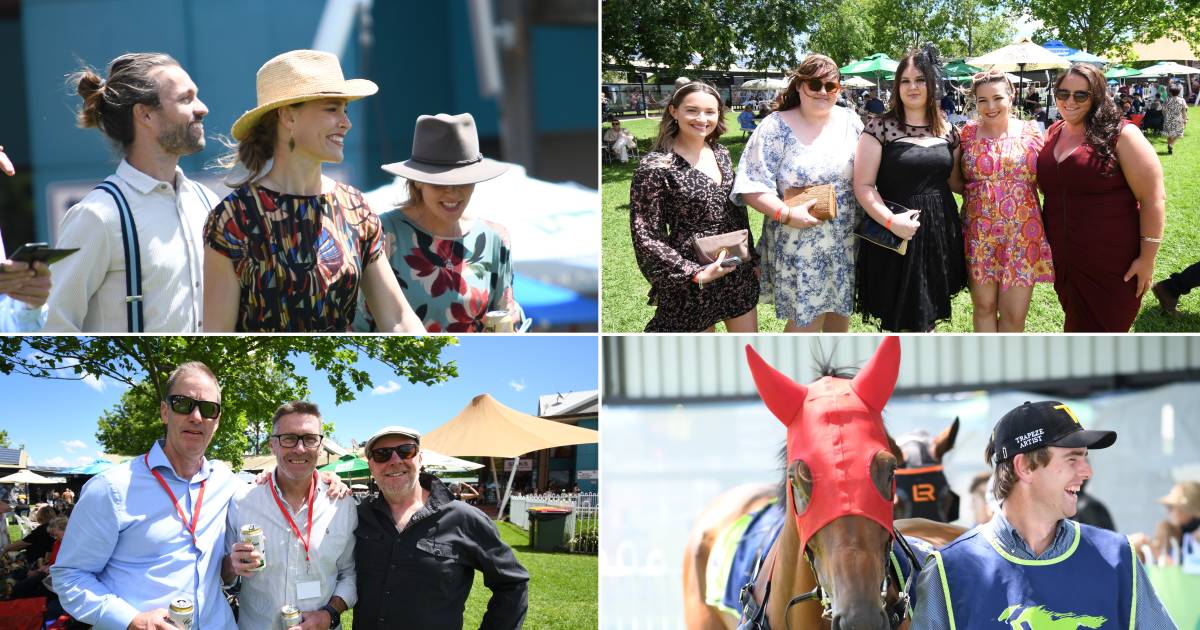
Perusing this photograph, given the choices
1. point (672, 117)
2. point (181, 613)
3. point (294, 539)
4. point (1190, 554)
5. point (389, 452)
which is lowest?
point (1190, 554)

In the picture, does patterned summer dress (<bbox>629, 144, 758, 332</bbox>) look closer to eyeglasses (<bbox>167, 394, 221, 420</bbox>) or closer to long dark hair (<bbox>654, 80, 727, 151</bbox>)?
long dark hair (<bbox>654, 80, 727, 151</bbox>)

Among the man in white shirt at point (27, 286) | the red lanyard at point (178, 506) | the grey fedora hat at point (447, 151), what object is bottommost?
the red lanyard at point (178, 506)

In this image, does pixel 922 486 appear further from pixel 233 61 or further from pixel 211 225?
pixel 233 61

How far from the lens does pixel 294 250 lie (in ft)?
9.05

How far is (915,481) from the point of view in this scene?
3.62 metres

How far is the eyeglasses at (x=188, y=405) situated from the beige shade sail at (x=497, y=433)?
39.7 inches

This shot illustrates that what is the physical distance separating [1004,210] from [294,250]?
8.04ft

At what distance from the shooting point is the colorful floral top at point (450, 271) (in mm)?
3049

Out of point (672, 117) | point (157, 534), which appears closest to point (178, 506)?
point (157, 534)

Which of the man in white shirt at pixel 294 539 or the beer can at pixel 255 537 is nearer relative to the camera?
the beer can at pixel 255 537

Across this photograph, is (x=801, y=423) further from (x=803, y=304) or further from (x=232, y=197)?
(x=232, y=197)

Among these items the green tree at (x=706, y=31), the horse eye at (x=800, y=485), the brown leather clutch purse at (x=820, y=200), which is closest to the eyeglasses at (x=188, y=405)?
the horse eye at (x=800, y=485)

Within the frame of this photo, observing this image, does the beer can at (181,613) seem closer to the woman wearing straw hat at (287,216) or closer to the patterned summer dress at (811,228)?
the woman wearing straw hat at (287,216)

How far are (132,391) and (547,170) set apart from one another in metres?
1.99
